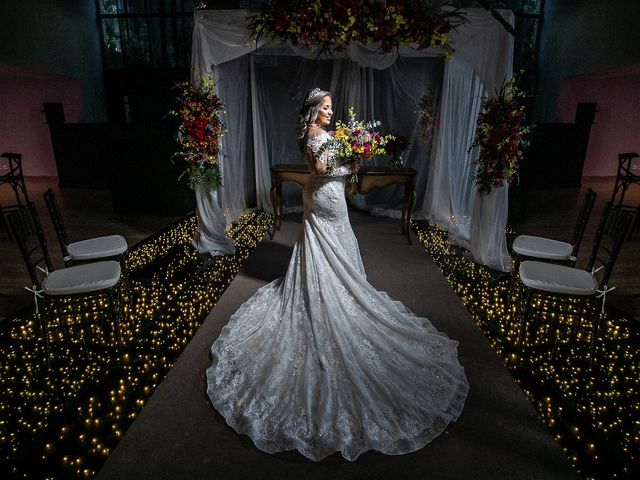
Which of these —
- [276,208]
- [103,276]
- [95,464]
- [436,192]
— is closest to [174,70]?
[276,208]

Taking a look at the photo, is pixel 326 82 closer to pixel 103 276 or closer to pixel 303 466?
pixel 103 276

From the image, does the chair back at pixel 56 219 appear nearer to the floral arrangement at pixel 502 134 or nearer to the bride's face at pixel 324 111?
the bride's face at pixel 324 111

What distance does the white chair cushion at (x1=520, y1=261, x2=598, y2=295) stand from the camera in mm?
3182

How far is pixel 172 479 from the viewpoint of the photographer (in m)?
2.13

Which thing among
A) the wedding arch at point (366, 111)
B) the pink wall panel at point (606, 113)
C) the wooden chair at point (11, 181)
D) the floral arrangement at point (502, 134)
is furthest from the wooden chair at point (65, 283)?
the pink wall panel at point (606, 113)

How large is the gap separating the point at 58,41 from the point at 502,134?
9598mm

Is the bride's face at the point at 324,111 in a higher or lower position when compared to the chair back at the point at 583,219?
higher

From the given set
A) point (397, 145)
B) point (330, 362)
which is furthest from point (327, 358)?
point (397, 145)

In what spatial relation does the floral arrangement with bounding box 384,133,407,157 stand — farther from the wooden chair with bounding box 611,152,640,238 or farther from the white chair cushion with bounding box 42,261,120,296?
the white chair cushion with bounding box 42,261,120,296

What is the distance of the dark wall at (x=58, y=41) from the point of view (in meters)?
7.91

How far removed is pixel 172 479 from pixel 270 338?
113 centimetres

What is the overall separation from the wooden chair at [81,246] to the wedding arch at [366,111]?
65.3 inches

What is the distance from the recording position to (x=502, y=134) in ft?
14.7

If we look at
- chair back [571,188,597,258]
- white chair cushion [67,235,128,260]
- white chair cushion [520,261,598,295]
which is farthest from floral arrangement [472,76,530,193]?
white chair cushion [67,235,128,260]
